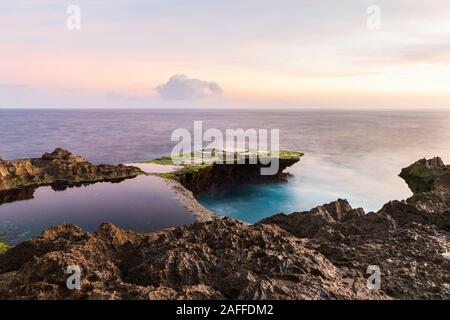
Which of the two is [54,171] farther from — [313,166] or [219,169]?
[313,166]

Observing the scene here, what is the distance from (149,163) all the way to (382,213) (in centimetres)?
6778

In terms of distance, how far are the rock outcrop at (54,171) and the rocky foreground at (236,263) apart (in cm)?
4319

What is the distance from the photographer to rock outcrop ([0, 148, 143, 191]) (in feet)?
235

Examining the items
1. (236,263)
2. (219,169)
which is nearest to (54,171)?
(219,169)

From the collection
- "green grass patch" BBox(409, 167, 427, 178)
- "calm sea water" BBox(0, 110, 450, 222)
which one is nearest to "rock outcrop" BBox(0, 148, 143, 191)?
"calm sea water" BBox(0, 110, 450, 222)

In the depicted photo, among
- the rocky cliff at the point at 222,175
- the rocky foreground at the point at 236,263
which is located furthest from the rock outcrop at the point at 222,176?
the rocky foreground at the point at 236,263

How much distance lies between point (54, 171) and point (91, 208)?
990 inches

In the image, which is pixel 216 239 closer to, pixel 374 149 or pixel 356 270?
pixel 356 270

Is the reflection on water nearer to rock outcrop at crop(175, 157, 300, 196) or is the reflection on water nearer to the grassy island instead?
rock outcrop at crop(175, 157, 300, 196)

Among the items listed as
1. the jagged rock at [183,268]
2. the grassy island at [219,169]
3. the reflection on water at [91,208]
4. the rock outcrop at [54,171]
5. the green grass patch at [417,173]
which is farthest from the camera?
the grassy island at [219,169]

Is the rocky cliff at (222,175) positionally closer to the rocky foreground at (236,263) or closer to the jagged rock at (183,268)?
the rocky foreground at (236,263)

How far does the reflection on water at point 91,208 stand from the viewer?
167 feet

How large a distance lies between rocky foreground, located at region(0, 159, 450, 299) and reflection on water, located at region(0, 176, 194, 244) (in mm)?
17319

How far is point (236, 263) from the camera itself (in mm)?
24312
